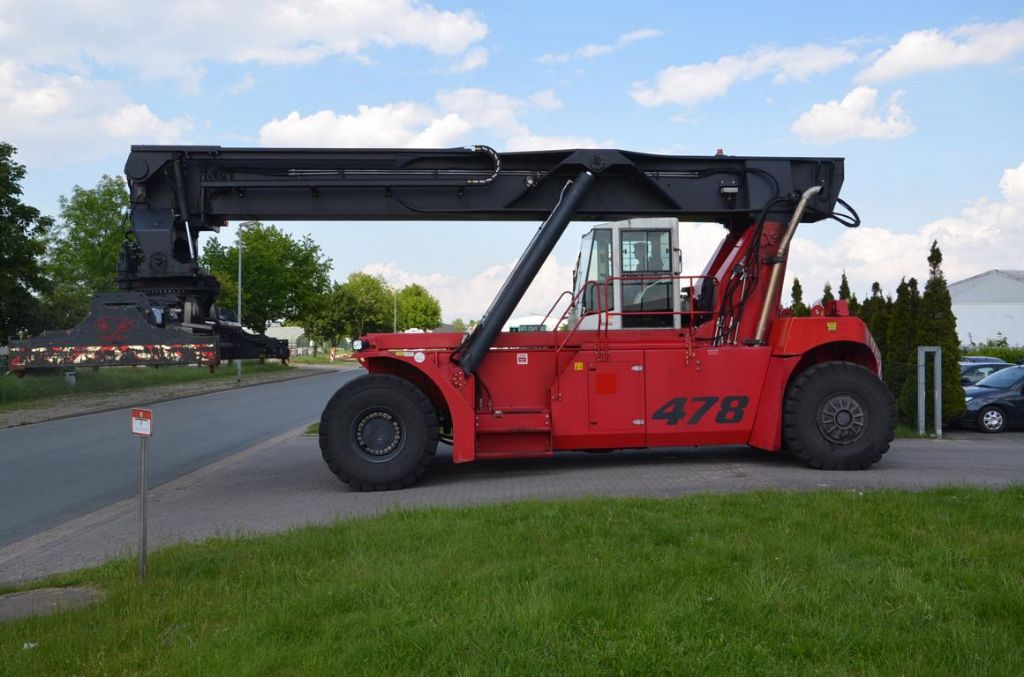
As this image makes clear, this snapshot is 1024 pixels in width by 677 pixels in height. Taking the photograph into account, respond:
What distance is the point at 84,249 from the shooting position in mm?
46312

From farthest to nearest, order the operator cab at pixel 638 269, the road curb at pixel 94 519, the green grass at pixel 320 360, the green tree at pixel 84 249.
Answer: the green grass at pixel 320 360 < the green tree at pixel 84 249 < the operator cab at pixel 638 269 < the road curb at pixel 94 519

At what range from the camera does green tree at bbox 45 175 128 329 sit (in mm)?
37906

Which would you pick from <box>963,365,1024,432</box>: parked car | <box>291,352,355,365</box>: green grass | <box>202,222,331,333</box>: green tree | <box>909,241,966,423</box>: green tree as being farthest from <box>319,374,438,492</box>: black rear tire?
<box>291,352,355,365</box>: green grass

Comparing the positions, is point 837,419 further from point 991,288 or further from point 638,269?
point 991,288

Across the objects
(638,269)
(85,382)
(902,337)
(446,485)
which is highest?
(638,269)

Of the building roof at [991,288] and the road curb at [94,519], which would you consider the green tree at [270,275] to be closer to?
the road curb at [94,519]

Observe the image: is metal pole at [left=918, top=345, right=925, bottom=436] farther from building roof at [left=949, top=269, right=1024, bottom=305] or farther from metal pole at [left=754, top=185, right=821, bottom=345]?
building roof at [left=949, top=269, right=1024, bottom=305]

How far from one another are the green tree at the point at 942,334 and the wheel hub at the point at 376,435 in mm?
10744

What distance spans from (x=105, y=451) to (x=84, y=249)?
112 feet

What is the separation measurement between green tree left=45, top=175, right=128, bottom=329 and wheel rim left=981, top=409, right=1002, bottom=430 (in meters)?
29.1

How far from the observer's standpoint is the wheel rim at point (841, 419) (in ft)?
34.7

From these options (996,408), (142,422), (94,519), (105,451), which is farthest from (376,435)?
(996,408)

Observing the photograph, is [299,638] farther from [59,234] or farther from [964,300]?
[964,300]

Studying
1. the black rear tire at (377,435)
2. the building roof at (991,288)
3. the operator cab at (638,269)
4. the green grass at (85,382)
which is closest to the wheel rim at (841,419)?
the operator cab at (638,269)
